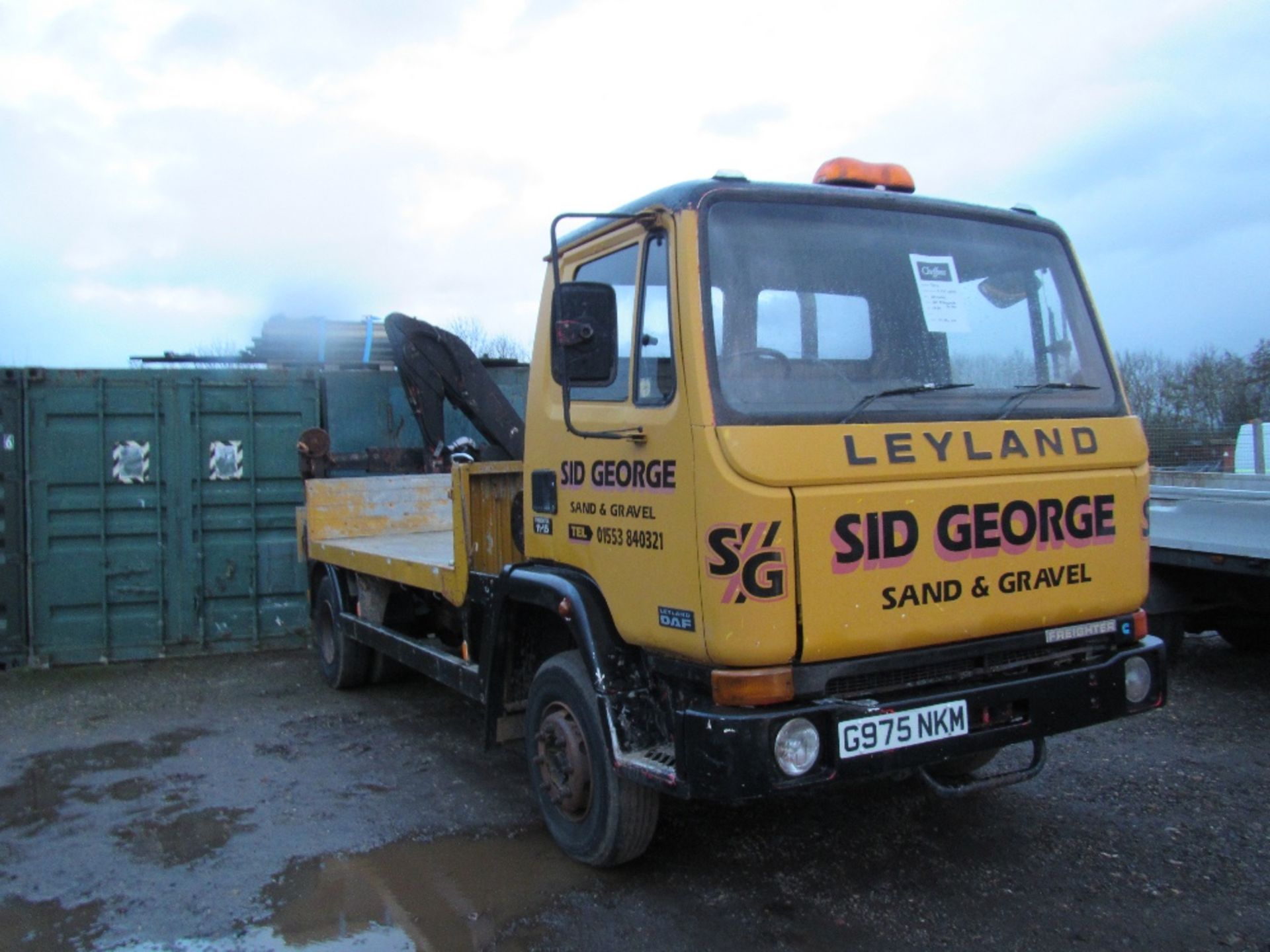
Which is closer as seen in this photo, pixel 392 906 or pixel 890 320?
pixel 890 320

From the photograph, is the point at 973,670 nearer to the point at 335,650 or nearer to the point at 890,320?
the point at 890,320

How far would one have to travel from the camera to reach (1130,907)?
3504 millimetres

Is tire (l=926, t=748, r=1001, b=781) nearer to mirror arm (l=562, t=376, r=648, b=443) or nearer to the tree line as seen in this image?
mirror arm (l=562, t=376, r=648, b=443)

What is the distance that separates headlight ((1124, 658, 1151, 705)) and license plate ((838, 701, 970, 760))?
2.52ft

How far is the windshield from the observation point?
3299 millimetres

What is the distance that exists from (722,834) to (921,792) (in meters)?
1.01

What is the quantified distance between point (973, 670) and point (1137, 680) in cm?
69

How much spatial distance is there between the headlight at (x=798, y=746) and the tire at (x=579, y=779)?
0.78m

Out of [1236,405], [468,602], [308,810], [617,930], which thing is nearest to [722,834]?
[617,930]

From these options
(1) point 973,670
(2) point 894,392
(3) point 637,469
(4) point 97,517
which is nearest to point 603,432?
(3) point 637,469

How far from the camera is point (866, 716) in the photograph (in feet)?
10.2

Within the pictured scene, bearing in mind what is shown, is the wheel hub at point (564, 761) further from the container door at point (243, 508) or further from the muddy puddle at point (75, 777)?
the container door at point (243, 508)

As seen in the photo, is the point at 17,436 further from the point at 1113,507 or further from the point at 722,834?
the point at 1113,507

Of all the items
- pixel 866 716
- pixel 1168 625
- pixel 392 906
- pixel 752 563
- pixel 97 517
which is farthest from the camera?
pixel 97 517
